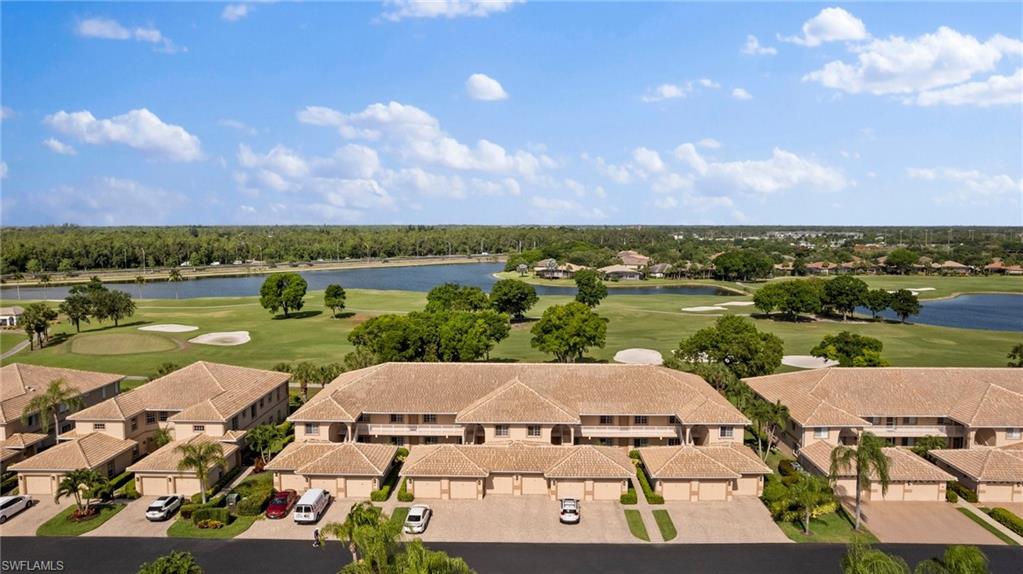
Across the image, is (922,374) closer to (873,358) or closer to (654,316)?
(873,358)

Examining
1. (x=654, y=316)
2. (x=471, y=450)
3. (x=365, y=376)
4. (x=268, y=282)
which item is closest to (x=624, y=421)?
(x=471, y=450)

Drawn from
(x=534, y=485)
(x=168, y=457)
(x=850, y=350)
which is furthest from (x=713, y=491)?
(x=168, y=457)

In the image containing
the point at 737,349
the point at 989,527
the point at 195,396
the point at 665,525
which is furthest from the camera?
the point at 737,349

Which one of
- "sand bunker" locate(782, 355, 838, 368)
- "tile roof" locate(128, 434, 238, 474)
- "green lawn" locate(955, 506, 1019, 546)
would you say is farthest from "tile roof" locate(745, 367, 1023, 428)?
"tile roof" locate(128, 434, 238, 474)

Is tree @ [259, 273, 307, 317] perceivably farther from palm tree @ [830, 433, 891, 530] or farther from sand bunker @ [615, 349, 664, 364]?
palm tree @ [830, 433, 891, 530]

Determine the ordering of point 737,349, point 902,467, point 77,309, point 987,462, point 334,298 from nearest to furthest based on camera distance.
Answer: point 902,467, point 987,462, point 737,349, point 77,309, point 334,298

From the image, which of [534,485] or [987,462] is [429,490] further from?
[987,462]
